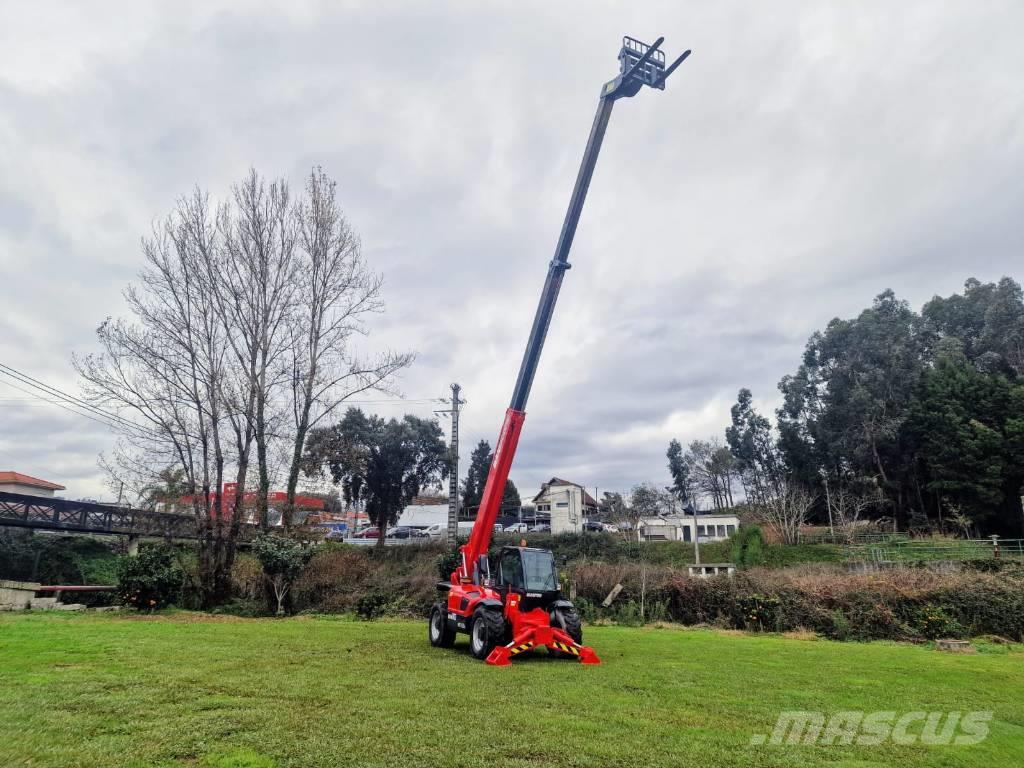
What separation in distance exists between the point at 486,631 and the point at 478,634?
368 mm

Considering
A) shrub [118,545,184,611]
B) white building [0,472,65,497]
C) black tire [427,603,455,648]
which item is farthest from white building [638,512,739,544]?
white building [0,472,65,497]

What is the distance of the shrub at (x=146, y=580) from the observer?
1800 cm

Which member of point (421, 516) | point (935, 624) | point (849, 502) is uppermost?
point (421, 516)

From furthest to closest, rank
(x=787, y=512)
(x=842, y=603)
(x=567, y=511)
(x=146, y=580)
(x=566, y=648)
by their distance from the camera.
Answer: (x=567, y=511)
(x=787, y=512)
(x=146, y=580)
(x=842, y=603)
(x=566, y=648)

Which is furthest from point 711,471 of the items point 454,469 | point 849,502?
point 454,469

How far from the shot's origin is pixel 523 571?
10.7m

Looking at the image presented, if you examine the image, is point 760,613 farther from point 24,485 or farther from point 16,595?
point 24,485

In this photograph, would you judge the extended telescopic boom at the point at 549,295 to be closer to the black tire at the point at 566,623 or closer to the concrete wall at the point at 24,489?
the black tire at the point at 566,623

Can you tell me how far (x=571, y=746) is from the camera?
5.15 m

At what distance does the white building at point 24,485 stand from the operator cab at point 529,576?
4467 centimetres

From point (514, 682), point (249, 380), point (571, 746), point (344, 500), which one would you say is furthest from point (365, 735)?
point (344, 500)

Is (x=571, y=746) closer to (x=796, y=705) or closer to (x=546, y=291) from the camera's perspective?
(x=796, y=705)

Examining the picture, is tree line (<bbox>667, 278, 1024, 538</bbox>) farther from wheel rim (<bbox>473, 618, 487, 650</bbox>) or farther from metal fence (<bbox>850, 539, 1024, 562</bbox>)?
wheel rim (<bbox>473, 618, 487, 650</bbox>)

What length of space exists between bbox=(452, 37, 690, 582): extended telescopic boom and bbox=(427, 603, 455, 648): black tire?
2.52ft
